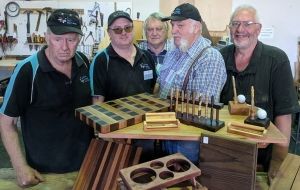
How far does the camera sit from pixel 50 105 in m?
1.51

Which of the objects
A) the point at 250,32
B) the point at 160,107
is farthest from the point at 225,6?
the point at 160,107

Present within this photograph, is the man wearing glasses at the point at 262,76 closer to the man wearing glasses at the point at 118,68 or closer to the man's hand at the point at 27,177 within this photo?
the man wearing glasses at the point at 118,68

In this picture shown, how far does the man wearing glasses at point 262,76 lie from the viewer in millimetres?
1642

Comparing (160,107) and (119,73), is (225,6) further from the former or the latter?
(160,107)

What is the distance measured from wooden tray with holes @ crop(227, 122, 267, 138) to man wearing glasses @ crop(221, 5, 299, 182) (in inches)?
21.4

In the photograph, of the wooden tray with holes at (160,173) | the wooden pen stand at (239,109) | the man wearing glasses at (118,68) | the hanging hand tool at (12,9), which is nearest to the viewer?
the wooden tray with holes at (160,173)

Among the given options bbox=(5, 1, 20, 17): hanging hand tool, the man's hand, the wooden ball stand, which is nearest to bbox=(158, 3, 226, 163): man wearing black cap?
the wooden ball stand

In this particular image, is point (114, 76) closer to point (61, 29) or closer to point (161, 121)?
point (61, 29)

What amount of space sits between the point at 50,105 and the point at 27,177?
0.36 meters

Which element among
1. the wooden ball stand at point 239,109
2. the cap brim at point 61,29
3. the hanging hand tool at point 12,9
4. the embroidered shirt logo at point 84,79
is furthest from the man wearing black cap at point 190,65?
the hanging hand tool at point 12,9

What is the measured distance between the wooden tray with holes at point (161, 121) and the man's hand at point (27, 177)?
641 millimetres

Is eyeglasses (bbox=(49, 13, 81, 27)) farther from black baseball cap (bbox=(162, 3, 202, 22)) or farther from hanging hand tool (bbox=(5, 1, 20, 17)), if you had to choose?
hanging hand tool (bbox=(5, 1, 20, 17))

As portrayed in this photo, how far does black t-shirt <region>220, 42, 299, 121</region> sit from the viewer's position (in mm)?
1639

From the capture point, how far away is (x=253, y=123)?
1110 mm
